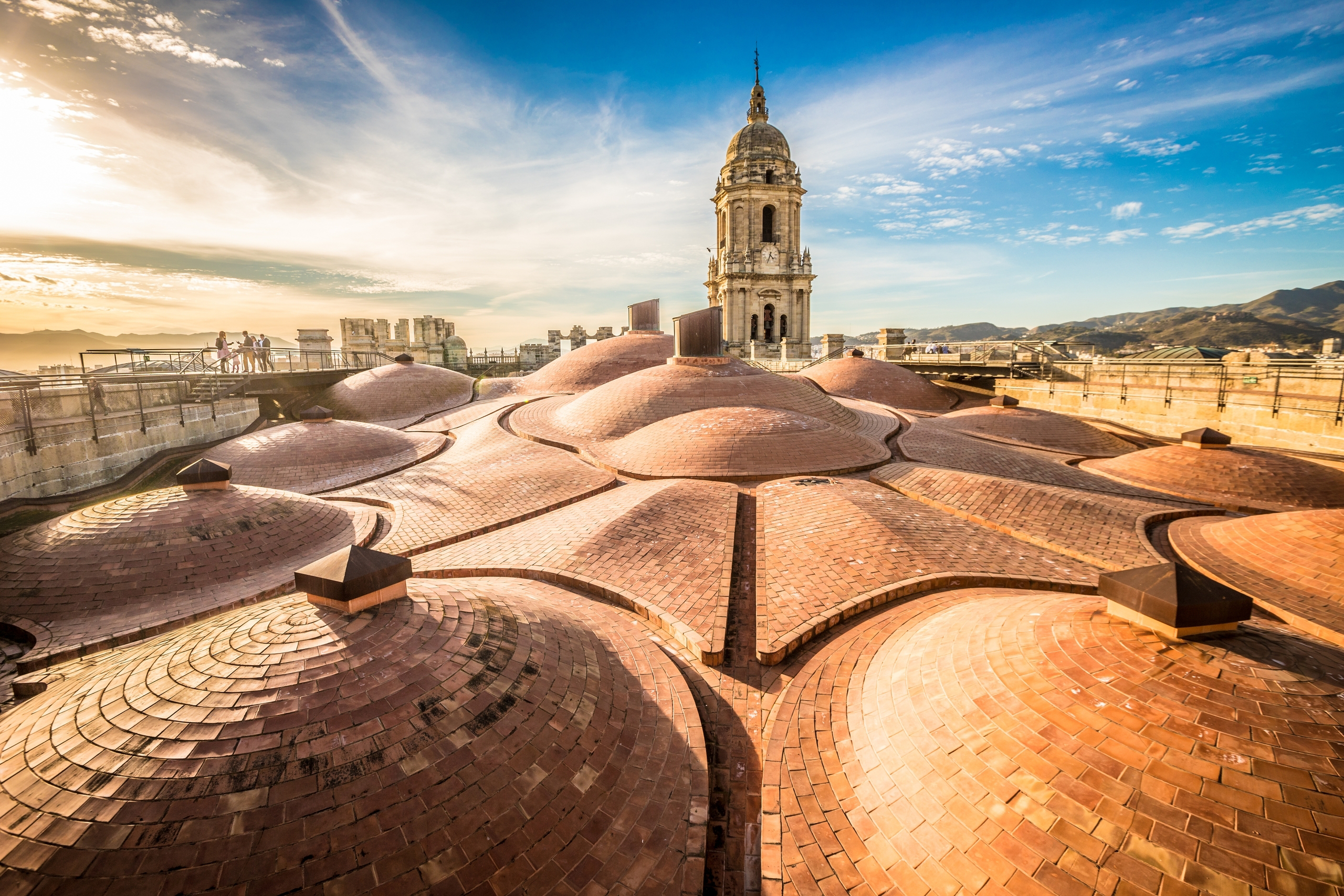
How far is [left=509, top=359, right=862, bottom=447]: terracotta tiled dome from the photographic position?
17156 millimetres

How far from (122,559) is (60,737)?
222 inches

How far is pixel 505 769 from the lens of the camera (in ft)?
14.1

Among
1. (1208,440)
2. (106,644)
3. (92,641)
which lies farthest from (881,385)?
(92,641)

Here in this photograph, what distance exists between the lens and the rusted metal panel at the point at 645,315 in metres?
30.0

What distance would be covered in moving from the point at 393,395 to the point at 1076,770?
26977 millimetres

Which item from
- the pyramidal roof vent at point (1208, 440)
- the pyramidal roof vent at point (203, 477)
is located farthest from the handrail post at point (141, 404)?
the pyramidal roof vent at point (1208, 440)

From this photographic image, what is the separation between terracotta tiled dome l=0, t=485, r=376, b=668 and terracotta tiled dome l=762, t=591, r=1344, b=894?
837 centimetres

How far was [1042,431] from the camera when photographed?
19.7m

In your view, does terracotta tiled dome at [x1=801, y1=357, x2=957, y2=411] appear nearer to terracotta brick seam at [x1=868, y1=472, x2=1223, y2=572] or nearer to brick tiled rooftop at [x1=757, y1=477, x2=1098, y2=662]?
terracotta brick seam at [x1=868, y1=472, x2=1223, y2=572]

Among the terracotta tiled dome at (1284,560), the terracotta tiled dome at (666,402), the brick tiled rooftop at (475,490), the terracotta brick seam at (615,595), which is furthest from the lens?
the terracotta tiled dome at (666,402)

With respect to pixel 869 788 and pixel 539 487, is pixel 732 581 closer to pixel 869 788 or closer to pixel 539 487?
pixel 869 788

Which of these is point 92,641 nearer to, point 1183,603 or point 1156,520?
point 1183,603

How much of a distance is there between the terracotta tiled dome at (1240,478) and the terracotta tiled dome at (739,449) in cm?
646

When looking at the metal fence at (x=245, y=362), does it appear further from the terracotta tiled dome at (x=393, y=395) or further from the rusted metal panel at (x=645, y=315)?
the rusted metal panel at (x=645, y=315)
